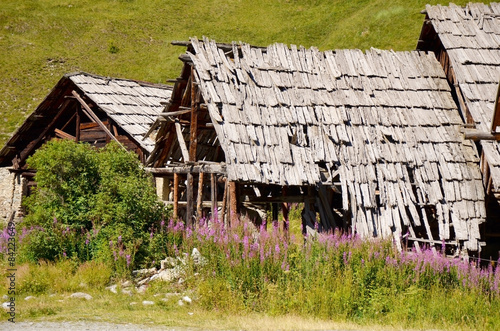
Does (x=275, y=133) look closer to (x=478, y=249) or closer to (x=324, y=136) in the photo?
(x=324, y=136)

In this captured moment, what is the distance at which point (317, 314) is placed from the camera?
9.30 m

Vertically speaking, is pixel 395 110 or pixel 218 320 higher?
pixel 395 110

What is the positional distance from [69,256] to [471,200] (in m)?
8.42

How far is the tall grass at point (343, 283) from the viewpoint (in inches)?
367

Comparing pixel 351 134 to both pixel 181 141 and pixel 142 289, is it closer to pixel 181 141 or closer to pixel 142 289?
pixel 181 141

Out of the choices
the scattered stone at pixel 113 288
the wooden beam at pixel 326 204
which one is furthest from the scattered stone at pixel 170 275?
the wooden beam at pixel 326 204

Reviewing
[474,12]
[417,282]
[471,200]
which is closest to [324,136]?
[471,200]

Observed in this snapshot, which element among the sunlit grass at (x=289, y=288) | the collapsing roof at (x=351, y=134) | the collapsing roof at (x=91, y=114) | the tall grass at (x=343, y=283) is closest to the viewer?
the sunlit grass at (x=289, y=288)

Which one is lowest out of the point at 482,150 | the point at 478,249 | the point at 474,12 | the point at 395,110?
the point at 478,249

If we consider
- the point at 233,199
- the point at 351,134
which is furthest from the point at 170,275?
the point at 351,134

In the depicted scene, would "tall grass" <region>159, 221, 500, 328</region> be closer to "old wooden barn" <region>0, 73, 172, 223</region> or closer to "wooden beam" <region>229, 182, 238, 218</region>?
"wooden beam" <region>229, 182, 238, 218</region>

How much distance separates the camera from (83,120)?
22.1m

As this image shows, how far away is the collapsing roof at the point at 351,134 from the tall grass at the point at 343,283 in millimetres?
1906

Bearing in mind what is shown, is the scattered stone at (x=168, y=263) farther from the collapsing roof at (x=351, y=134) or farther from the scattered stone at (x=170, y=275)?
the collapsing roof at (x=351, y=134)
